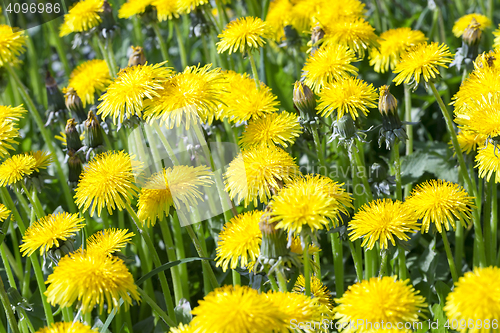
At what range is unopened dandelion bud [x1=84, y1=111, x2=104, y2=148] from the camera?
1900 mm

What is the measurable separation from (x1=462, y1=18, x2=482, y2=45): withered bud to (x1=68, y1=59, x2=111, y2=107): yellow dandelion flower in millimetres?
1593

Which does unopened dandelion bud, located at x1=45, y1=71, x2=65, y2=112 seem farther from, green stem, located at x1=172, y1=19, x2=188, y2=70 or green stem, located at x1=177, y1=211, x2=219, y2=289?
green stem, located at x1=177, y1=211, x2=219, y2=289

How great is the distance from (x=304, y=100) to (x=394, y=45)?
0.68 m

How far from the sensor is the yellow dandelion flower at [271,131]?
5.38 ft

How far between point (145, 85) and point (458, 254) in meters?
1.39

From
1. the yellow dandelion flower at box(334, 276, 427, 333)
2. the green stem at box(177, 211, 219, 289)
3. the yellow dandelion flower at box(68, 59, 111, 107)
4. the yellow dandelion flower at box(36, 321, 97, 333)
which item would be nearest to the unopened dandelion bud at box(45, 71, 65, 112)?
the yellow dandelion flower at box(68, 59, 111, 107)

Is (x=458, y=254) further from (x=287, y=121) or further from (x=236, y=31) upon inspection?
(x=236, y=31)

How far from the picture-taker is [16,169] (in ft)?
5.71

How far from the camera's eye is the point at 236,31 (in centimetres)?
189

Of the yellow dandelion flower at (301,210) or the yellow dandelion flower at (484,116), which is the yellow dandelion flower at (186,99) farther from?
the yellow dandelion flower at (484,116)

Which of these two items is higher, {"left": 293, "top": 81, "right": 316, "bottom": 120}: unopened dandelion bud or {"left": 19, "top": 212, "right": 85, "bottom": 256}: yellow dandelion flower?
{"left": 293, "top": 81, "right": 316, "bottom": 120}: unopened dandelion bud

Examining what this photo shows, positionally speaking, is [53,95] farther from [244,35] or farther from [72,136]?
[244,35]

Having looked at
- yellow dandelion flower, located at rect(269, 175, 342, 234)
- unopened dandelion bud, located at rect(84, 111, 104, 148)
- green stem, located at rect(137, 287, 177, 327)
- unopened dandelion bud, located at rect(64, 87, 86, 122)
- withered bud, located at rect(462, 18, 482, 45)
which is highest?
unopened dandelion bud, located at rect(64, 87, 86, 122)

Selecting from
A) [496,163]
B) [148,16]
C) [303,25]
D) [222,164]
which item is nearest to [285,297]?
[496,163]
